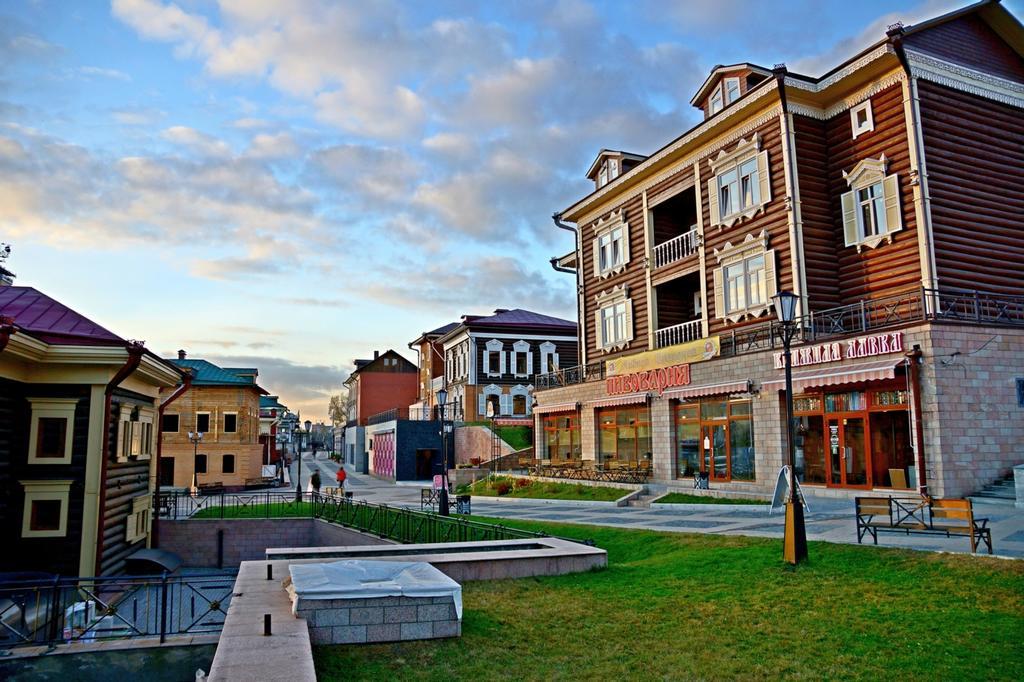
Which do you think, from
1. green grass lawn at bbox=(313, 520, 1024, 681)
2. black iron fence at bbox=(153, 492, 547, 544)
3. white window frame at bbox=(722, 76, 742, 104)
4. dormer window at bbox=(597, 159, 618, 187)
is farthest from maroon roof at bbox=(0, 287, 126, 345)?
dormer window at bbox=(597, 159, 618, 187)

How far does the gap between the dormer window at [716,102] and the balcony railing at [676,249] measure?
15.3 feet

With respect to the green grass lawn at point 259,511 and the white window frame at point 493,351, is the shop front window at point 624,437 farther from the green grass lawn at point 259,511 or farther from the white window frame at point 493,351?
the white window frame at point 493,351

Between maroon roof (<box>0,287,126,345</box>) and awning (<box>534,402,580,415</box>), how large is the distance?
2116 cm

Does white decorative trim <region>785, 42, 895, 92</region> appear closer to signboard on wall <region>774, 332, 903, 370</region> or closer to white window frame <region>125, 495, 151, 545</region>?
signboard on wall <region>774, 332, 903, 370</region>

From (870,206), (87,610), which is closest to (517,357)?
(870,206)

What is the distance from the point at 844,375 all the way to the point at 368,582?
15539 millimetres

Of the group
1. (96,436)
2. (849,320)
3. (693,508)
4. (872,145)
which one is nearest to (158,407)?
(96,436)

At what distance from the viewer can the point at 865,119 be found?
23031 millimetres

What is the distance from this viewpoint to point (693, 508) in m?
22.2

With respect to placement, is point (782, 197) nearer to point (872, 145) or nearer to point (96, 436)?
point (872, 145)

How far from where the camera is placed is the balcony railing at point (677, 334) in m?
29.0

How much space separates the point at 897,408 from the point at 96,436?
20.2 metres

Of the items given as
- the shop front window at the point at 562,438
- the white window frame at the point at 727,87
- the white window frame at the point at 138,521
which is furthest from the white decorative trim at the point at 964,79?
the white window frame at the point at 138,521

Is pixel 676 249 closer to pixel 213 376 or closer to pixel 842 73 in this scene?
pixel 842 73
